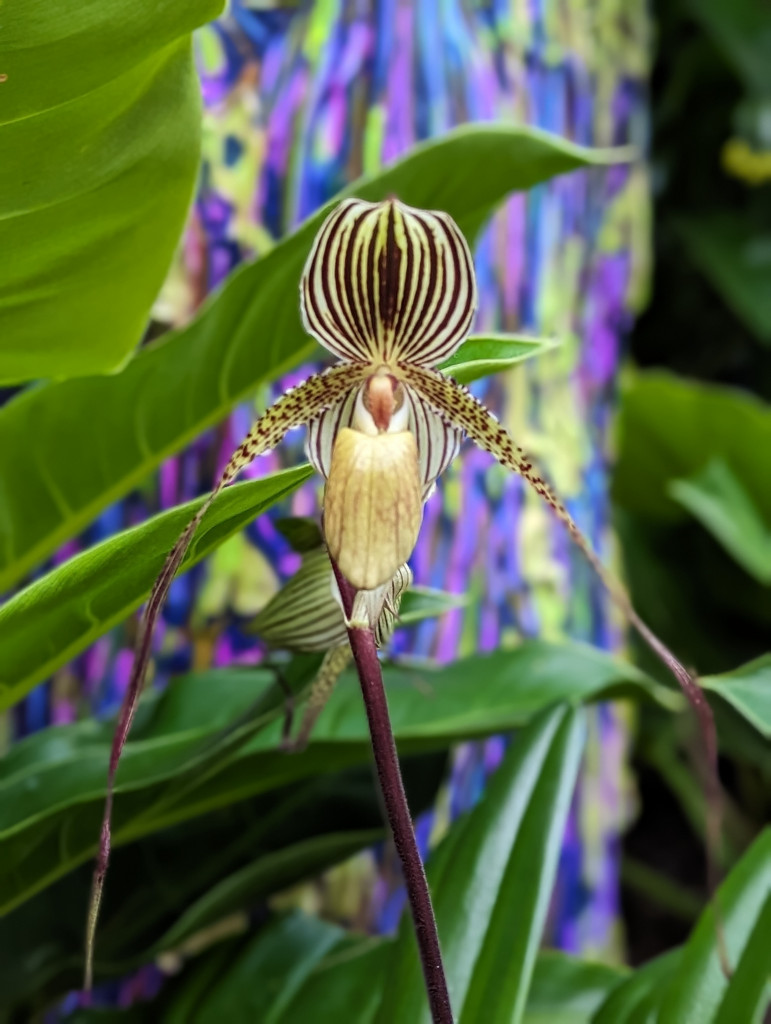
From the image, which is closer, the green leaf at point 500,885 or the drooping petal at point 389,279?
the drooping petal at point 389,279

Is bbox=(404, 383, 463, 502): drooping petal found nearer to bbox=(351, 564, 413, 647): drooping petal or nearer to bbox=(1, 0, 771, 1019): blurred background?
bbox=(351, 564, 413, 647): drooping petal

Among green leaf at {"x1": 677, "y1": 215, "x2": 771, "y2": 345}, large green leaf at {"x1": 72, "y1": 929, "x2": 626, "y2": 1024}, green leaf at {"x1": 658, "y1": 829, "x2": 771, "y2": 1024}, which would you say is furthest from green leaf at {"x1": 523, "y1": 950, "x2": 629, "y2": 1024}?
green leaf at {"x1": 677, "y1": 215, "x2": 771, "y2": 345}

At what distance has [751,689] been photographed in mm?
417

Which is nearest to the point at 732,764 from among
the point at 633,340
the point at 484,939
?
the point at 633,340

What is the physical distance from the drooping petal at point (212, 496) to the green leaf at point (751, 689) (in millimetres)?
201

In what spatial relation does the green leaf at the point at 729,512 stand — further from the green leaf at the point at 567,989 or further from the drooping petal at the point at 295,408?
the drooping petal at the point at 295,408

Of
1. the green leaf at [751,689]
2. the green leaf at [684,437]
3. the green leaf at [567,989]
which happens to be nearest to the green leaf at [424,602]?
the green leaf at [751,689]

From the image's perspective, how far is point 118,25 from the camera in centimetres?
36

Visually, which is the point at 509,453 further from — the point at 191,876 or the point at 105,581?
the point at 191,876

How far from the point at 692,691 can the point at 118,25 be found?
328mm

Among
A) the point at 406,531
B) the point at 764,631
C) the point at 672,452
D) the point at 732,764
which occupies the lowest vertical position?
the point at 732,764

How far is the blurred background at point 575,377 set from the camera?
0.85 meters

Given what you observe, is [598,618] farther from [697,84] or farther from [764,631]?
[697,84]

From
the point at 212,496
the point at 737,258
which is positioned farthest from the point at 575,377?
the point at 212,496
